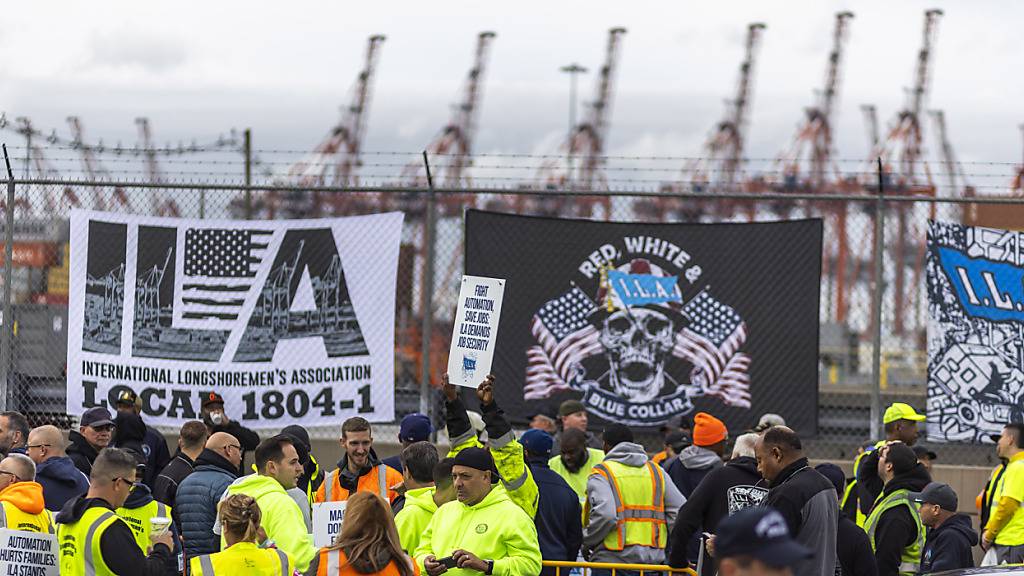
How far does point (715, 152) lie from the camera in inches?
4065

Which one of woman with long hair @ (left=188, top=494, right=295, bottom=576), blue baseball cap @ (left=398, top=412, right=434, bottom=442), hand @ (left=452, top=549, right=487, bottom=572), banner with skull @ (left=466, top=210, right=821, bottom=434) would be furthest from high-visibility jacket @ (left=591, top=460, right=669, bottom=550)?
woman with long hair @ (left=188, top=494, right=295, bottom=576)

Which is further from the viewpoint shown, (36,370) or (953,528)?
(36,370)

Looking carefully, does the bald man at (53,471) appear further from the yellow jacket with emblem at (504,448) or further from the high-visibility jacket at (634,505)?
the high-visibility jacket at (634,505)

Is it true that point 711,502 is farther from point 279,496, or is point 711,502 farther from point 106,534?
point 106,534

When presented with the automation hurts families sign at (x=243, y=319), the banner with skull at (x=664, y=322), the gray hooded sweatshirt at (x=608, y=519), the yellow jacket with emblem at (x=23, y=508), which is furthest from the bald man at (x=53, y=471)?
the banner with skull at (x=664, y=322)

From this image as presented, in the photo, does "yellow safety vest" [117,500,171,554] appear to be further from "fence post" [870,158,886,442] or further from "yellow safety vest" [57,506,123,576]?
"fence post" [870,158,886,442]

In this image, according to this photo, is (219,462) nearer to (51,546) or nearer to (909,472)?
(51,546)

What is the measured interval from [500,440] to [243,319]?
526cm

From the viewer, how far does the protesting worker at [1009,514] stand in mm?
9344

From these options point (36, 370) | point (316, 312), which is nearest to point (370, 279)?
point (316, 312)

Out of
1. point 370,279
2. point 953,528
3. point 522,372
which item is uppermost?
point 370,279

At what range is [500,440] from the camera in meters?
7.82

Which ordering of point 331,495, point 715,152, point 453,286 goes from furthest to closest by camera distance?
point 715,152 → point 453,286 → point 331,495

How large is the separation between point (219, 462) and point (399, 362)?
6.14m
